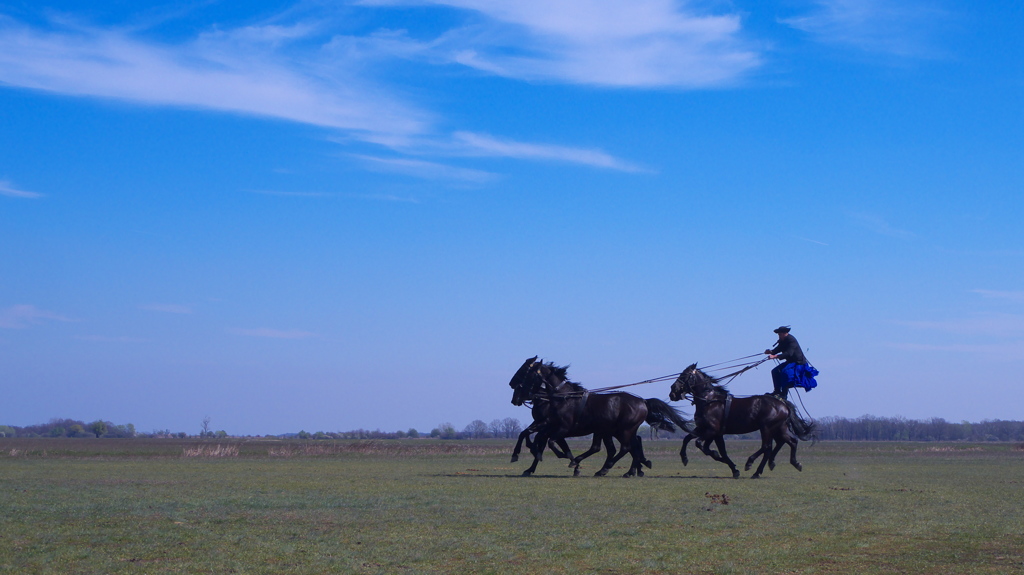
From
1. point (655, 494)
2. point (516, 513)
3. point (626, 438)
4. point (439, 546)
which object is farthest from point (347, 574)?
point (626, 438)

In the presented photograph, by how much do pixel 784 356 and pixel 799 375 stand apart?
62cm

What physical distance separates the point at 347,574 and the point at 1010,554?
6089 millimetres

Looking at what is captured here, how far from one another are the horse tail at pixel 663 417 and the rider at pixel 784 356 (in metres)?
2.17

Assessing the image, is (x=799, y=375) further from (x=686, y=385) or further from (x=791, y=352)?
(x=686, y=385)

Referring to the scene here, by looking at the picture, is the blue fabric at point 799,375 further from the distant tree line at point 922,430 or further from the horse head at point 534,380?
the distant tree line at point 922,430

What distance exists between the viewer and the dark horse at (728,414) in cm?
2036

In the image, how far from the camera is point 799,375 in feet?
69.5

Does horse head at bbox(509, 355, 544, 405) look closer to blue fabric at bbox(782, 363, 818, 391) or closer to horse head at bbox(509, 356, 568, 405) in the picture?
horse head at bbox(509, 356, 568, 405)

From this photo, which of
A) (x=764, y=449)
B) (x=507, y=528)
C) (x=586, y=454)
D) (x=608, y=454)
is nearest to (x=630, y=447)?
(x=608, y=454)

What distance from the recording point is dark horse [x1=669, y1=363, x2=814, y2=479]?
66.8 ft

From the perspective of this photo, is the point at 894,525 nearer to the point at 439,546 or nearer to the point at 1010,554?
the point at 1010,554

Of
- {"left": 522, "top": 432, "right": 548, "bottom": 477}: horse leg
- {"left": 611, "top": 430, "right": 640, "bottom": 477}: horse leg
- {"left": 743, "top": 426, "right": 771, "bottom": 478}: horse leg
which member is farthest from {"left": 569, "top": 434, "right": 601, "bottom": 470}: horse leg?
{"left": 743, "top": 426, "right": 771, "bottom": 478}: horse leg

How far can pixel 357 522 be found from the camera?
11133 millimetres

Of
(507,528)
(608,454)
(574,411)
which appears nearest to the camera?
(507,528)
